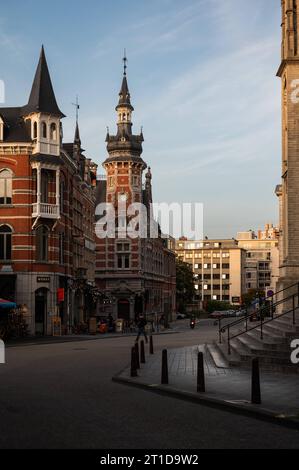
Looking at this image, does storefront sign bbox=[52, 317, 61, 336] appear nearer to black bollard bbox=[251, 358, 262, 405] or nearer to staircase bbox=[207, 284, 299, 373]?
staircase bbox=[207, 284, 299, 373]

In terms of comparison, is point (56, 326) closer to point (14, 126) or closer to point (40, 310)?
point (40, 310)

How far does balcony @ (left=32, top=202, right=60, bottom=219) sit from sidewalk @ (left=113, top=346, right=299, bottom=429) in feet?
77.7

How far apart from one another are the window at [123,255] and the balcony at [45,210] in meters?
32.1

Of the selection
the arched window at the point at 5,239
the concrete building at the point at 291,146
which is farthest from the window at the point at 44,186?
the concrete building at the point at 291,146

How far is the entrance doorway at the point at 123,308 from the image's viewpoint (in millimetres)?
75438

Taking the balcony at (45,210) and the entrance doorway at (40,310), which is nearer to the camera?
the balcony at (45,210)

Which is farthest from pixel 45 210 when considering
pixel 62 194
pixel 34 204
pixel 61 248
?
pixel 61 248

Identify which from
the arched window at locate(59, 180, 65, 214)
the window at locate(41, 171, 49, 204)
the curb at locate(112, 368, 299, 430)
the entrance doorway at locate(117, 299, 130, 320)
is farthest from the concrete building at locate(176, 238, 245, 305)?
the curb at locate(112, 368, 299, 430)

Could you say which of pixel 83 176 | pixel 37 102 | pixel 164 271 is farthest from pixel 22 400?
pixel 164 271

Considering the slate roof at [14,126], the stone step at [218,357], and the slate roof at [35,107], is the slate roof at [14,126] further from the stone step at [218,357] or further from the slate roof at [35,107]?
the stone step at [218,357]

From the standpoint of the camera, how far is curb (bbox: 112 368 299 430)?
1083cm

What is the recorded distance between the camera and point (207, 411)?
12.4 meters

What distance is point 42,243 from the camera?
44.8m

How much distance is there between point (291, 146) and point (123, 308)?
2029 inches
